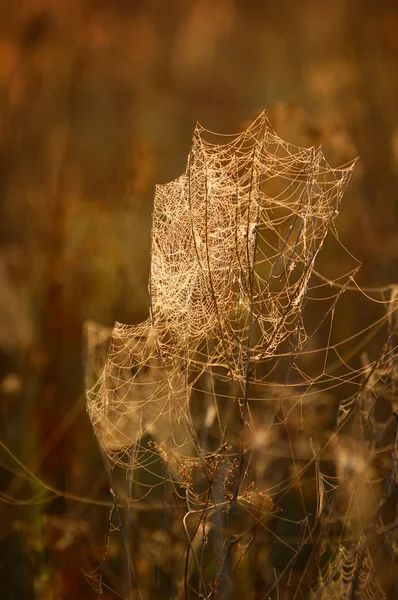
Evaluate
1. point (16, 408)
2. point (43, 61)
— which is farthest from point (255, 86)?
point (16, 408)

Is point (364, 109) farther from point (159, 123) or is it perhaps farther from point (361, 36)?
point (159, 123)

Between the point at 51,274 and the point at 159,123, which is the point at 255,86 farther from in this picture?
the point at 51,274

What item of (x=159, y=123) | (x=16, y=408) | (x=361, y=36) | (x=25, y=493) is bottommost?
(x=25, y=493)

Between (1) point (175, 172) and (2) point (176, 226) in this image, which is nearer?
(2) point (176, 226)

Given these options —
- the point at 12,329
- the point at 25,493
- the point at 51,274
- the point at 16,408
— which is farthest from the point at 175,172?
the point at 25,493

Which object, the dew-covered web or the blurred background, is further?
the blurred background

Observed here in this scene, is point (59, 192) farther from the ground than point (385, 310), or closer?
farther from the ground

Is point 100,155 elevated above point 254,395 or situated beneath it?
elevated above

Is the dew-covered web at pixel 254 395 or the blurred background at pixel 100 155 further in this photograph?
the blurred background at pixel 100 155
